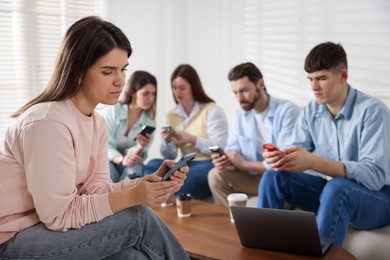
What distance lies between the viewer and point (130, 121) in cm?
368

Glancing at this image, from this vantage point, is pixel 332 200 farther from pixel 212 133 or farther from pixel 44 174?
pixel 212 133

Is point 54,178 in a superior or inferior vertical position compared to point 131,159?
superior

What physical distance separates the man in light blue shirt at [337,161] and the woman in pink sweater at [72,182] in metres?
0.82

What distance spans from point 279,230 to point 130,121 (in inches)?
76.4

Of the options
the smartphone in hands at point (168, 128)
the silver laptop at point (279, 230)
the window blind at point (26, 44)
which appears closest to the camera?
the silver laptop at point (279, 230)

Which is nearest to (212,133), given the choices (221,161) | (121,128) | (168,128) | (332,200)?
(168,128)

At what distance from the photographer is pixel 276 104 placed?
10.5 feet

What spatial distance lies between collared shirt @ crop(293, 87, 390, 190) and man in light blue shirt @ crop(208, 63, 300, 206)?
27 cm

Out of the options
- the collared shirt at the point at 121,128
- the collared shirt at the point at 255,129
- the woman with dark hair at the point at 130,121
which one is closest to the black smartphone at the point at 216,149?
the collared shirt at the point at 255,129

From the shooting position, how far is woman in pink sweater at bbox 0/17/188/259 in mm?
1579

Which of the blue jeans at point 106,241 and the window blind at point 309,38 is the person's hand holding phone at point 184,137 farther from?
the blue jeans at point 106,241

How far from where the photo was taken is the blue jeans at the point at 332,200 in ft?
7.32

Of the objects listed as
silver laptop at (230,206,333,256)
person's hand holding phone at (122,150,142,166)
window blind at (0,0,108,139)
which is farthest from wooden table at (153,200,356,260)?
window blind at (0,0,108,139)

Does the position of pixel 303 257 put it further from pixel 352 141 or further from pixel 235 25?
pixel 235 25
